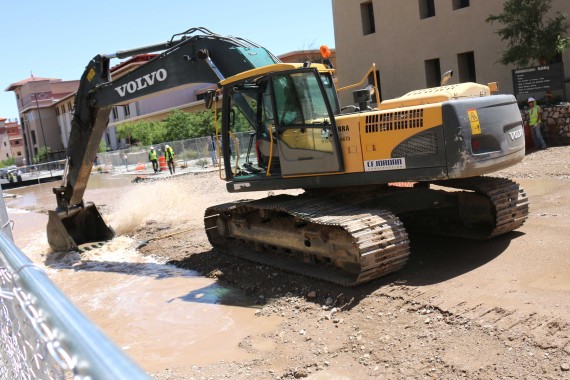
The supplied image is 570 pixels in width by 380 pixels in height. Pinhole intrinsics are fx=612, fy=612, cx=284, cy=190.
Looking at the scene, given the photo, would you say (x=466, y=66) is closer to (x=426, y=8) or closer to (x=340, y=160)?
(x=426, y=8)

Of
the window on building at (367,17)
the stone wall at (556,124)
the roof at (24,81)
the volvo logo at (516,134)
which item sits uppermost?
the roof at (24,81)

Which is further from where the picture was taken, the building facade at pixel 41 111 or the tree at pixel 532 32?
the building facade at pixel 41 111

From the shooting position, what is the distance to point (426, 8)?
2523 centimetres

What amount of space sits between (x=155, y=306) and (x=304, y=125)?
10.1ft

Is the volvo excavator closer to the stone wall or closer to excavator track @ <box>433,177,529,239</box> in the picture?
excavator track @ <box>433,177,529,239</box>

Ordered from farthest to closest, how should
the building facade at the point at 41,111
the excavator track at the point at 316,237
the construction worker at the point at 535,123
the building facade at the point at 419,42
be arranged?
the building facade at the point at 41,111
the building facade at the point at 419,42
the construction worker at the point at 535,123
the excavator track at the point at 316,237

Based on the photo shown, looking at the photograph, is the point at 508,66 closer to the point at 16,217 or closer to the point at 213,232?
the point at 213,232

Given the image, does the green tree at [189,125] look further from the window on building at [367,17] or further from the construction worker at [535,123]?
the construction worker at [535,123]

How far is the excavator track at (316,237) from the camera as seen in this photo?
22.1ft

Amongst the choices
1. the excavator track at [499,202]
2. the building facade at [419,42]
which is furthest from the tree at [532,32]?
the excavator track at [499,202]

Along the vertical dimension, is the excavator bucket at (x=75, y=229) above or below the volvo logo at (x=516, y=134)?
below

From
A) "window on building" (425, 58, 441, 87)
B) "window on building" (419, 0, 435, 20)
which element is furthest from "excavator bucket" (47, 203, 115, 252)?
"window on building" (419, 0, 435, 20)

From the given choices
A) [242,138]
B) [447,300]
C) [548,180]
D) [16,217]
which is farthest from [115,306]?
[16,217]

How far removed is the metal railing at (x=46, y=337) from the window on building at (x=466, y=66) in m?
23.3
